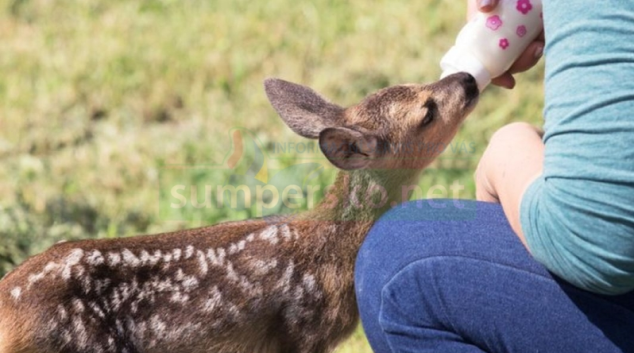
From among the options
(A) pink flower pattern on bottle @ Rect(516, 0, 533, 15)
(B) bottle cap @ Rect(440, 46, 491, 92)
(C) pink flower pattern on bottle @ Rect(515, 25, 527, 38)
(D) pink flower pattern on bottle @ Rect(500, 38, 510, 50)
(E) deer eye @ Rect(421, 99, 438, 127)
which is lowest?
(E) deer eye @ Rect(421, 99, 438, 127)

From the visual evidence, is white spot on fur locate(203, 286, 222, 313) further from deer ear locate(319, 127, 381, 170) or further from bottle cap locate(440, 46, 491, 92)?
Result: bottle cap locate(440, 46, 491, 92)

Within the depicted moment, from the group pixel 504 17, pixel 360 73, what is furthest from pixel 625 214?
pixel 360 73

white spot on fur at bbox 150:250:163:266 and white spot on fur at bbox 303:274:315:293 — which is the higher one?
white spot on fur at bbox 150:250:163:266

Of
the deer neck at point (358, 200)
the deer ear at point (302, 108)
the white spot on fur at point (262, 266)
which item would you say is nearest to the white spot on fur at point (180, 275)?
the white spot on fur at point (262, 266)

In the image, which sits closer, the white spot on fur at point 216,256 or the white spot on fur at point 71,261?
the white spot on fur at point 71,261

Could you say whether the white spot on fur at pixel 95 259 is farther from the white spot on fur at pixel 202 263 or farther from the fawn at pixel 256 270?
the white spot on fur at pixel 202 263

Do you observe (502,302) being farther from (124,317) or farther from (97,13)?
(97,13)

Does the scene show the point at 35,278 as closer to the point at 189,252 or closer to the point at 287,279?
the point at 189,252

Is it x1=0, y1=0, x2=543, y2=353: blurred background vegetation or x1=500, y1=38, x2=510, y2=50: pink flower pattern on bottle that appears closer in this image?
x1=500, y1=38, x2=510, y2=50: pink flower pattern on bottle

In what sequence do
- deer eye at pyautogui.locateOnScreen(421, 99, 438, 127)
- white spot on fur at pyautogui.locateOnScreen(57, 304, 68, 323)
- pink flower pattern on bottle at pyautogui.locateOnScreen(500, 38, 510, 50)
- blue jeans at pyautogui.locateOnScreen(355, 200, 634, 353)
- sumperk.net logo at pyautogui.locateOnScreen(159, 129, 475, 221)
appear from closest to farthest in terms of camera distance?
blue jeans at pyautogui.locateOnScreen(355, 200, 634, 353), white spot on fur at pyautogui.locateOnScreen(57, 304, 68, 323), pink flower pattern on bottle at pyautogui.locateOnScreen(500, 38, 510, 50), deer eye at pyautogui.locateOnScreen(421, 99, 438, 127), sumperk.net logo at pyautogui.locateOnScreen(159, 129, 475, 221)

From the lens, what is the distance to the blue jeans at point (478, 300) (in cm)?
240

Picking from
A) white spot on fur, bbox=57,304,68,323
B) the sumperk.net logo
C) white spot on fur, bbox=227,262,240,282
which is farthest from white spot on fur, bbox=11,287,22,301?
the sumperk.net logo

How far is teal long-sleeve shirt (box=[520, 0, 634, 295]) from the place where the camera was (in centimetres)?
209

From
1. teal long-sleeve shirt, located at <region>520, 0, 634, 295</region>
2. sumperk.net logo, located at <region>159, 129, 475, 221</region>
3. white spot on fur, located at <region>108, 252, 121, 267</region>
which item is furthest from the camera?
sumperk.net logo, located at <region>159, 129, 475, 221</region>
